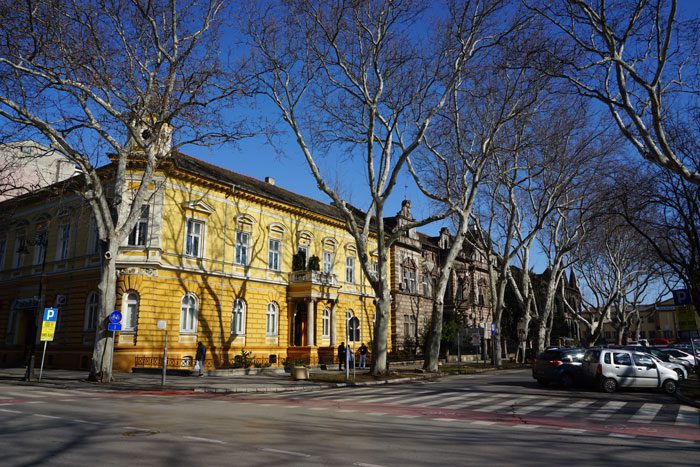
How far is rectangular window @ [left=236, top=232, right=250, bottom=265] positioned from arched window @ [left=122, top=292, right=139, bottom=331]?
281 inches

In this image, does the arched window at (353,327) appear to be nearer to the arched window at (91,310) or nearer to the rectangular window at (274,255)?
the rectangular window at (274,255)

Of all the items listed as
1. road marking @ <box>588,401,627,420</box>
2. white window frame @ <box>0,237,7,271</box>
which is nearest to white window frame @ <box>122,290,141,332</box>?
white window frame @ <box>0,237,7,271</box>

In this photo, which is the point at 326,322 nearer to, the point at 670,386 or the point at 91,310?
the point at 91,310

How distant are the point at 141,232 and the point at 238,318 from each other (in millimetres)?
7954

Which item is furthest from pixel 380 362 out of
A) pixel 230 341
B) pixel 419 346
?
pixel 419 346

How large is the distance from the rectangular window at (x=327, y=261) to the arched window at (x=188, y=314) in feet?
38.9

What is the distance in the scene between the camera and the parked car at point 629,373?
1933 cm

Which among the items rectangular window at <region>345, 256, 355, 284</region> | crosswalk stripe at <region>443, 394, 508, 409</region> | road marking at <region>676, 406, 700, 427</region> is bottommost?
road marking at <region>676, 406, 700, 427</region>

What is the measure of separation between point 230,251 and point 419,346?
2170 cm

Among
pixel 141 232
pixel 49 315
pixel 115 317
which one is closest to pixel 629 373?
pixel 115 317

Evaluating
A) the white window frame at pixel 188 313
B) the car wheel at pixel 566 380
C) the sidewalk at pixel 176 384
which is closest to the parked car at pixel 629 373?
the car wheel at pixel 566 380

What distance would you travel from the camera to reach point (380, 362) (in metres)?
24.5

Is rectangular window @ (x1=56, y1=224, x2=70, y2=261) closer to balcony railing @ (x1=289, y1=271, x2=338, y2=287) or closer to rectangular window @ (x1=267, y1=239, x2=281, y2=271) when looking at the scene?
rectangular window @ (x1=267, y1=239, x2=281, y2=271)

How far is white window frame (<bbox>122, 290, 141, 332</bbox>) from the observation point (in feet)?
88.8
